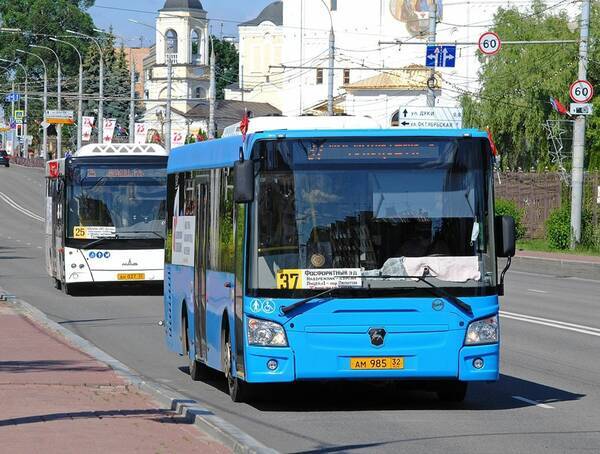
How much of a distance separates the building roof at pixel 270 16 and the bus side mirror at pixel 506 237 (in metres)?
173

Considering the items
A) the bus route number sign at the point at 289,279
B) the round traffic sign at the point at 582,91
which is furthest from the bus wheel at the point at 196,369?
Answer: the round traffic sign at the point at 582,91

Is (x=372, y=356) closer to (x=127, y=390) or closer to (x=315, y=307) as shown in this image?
(x=315, y=307)

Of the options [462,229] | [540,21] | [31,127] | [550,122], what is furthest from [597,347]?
[31,127]

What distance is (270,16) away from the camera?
18725 cm

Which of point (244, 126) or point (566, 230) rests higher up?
point (244, 126)

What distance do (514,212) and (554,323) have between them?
25667mm

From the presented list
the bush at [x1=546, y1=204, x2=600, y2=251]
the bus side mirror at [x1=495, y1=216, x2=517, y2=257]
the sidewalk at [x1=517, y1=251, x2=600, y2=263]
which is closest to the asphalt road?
the bus side mirror at [x1=495, y1=216, x2=517, y2=257]

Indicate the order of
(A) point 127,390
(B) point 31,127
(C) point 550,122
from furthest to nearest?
(B) point 31,127 < (C) point 550,122 < (A) point 127,390

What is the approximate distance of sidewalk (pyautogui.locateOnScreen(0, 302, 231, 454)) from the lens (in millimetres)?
9656

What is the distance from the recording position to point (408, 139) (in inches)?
496

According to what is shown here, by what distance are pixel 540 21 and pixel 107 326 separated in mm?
48044

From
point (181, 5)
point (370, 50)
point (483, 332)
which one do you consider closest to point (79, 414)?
point (483, 332)

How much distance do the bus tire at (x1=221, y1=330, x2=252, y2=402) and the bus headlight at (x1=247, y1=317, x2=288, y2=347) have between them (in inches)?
31.3

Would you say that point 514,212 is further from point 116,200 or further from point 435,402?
point 435,402
